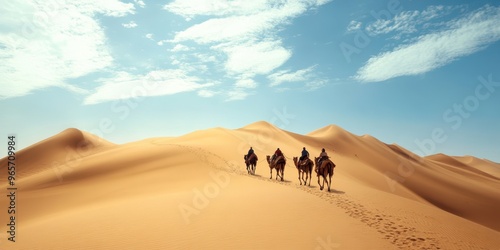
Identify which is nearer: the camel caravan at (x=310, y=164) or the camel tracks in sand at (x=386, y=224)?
the camel tracks in sand at (x=386, y=224)

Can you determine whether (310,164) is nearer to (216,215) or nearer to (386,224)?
(386,224)

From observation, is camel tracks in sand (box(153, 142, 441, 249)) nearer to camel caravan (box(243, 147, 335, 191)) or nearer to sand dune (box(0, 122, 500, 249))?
sand dune (box(0, 122, 500, 249))

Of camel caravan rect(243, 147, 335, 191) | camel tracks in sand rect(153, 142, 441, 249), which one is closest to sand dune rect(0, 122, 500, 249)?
camel tracks in sand rect(153, 142, 441, 249)

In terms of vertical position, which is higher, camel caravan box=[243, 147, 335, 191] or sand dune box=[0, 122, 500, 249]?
camel caravan box=[243, 147, 335, 191]

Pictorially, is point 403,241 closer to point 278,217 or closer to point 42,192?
point 278,217

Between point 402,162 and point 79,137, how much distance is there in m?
A: 76.4

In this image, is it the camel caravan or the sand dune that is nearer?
the sand dune

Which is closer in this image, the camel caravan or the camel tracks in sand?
the camel tracks in sand

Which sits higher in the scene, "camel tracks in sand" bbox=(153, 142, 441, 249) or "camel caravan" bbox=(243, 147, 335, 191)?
"camel caravan" bbox=(243, 147, 335, 191)

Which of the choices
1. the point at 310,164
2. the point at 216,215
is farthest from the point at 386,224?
the point at 310,164

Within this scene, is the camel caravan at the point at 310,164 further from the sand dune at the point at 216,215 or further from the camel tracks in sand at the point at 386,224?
the camel tracks in sand at the point at 386,224

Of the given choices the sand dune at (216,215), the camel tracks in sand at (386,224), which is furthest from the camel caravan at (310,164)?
the camel tracks in sand at (386,224)

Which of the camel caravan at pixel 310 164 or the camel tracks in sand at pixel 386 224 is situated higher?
the camel caravan at pixel 310 164

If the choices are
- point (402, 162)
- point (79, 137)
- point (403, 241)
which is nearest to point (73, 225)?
point (403, 241)
